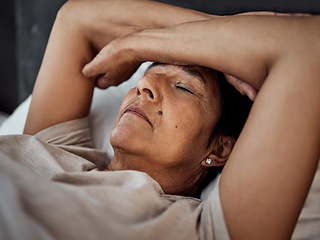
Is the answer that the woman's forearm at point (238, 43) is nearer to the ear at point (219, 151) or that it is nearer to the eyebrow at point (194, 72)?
the eyebrow at point (194, 72)

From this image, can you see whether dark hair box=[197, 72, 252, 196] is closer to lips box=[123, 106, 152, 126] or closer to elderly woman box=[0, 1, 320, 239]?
elderly woman box=[0, 1, 320, 239]

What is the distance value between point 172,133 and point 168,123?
3 centimetres

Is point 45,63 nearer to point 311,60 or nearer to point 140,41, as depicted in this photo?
point 140,41

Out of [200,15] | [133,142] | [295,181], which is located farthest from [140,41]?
[295,181]

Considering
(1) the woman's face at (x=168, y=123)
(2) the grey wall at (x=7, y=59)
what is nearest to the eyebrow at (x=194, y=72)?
(1) the woman's face at (x=168, y=123)

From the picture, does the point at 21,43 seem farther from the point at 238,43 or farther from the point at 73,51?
the point at 238,43

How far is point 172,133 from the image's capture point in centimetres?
85

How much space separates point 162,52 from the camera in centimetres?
91

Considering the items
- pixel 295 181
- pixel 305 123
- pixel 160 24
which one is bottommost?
pixel 295 181

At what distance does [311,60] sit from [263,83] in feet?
0.38

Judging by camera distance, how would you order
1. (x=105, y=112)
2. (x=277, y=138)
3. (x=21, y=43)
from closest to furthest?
(x=277, y=138) < (x=105, y=112) < (x=21, y=43)

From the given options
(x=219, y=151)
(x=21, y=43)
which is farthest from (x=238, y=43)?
(x=21, y=43)

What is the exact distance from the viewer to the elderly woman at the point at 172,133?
0.65 metres

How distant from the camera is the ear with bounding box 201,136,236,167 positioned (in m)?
0.98
